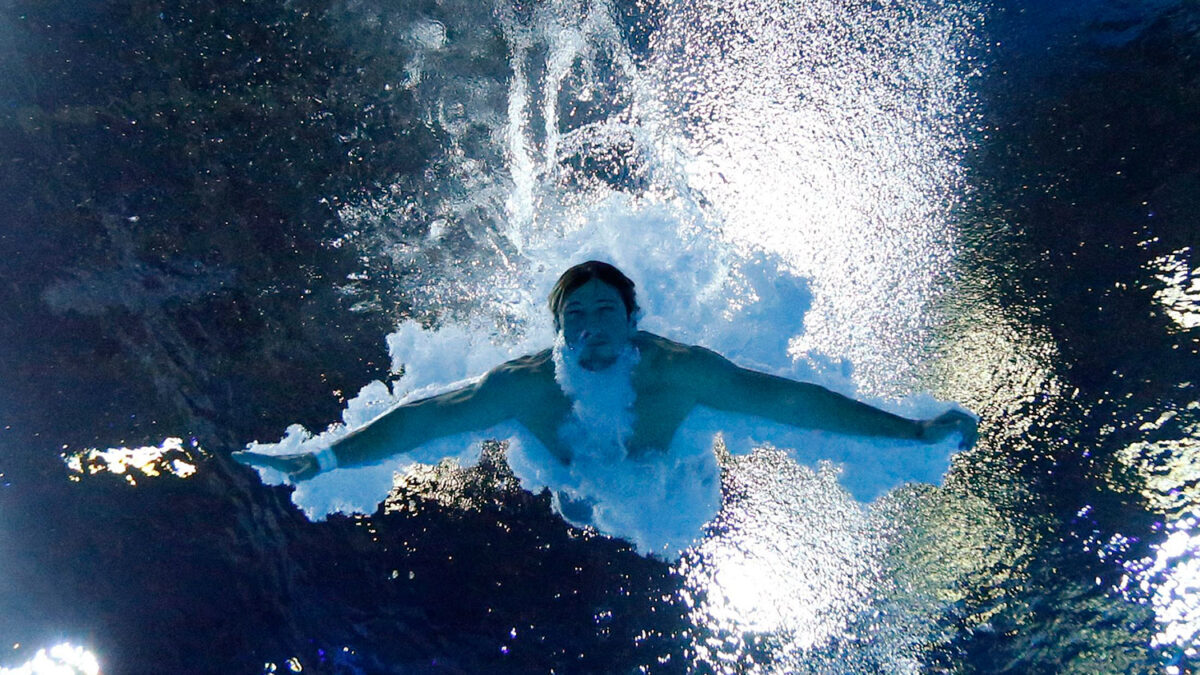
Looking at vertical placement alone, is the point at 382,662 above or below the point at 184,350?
below

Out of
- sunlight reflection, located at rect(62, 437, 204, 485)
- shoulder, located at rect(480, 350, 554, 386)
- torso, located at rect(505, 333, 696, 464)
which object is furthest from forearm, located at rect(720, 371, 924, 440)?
sunlight reflection, located at rect(62, 437, 204, 485)

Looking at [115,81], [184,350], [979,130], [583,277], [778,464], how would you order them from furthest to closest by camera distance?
[778,464], [184,350], [979,130], [115,81], [583,277]

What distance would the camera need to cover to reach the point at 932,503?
129 inches

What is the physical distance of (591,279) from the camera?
2420mm

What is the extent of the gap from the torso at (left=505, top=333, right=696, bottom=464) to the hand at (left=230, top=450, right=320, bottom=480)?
837mm

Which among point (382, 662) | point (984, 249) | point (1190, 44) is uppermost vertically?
point (1190, 44)

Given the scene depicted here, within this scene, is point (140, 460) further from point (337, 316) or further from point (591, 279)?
point (591, 279)

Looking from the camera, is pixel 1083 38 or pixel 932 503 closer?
pixel 1083 38

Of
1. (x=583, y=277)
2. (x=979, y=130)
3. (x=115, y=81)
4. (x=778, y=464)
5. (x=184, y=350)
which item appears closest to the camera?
(x=583, y=277)

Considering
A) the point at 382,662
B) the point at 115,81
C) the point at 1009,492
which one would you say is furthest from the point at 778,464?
the point at 115,81

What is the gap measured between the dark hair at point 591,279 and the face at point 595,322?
0.10 ft

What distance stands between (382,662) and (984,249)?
3957mm

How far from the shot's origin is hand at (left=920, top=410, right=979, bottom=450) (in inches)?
86.4

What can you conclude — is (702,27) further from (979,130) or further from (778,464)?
(778,464)
